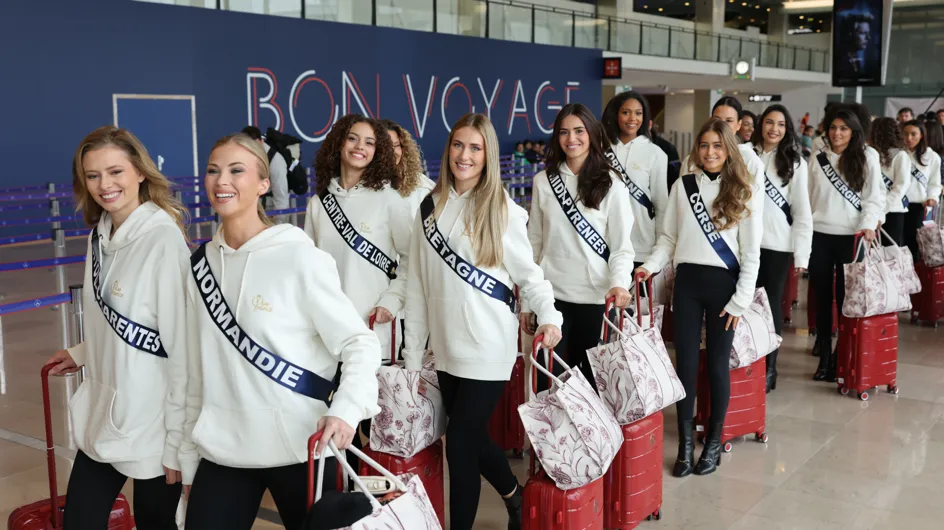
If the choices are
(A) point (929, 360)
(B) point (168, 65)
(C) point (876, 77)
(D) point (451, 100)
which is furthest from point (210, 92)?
(A) point (929, 360)

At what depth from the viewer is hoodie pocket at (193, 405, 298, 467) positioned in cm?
219

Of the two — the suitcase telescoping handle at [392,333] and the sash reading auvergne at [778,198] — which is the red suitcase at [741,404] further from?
the suitcase telescoping handle at [392,333]

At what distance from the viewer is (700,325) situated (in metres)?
4.14

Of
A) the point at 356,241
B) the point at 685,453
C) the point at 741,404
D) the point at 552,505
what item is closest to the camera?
the point at 552,505

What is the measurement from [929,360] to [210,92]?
10.6 metres

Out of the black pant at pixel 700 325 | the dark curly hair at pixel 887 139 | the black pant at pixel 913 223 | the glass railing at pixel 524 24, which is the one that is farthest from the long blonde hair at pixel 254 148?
the glass railing at pixel 524 24

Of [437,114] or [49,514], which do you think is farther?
[437,114]

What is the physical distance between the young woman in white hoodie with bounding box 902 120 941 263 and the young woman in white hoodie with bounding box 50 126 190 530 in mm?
7159

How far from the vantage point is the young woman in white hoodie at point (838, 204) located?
565 cm

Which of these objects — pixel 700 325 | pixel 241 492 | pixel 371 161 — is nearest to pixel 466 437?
pixel 241 492

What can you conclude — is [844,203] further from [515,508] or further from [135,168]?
[135,168]

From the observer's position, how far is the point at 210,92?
1359 cm

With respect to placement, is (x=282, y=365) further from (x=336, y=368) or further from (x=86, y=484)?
(x=86, y=484)

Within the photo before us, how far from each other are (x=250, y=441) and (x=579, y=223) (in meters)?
1.94
